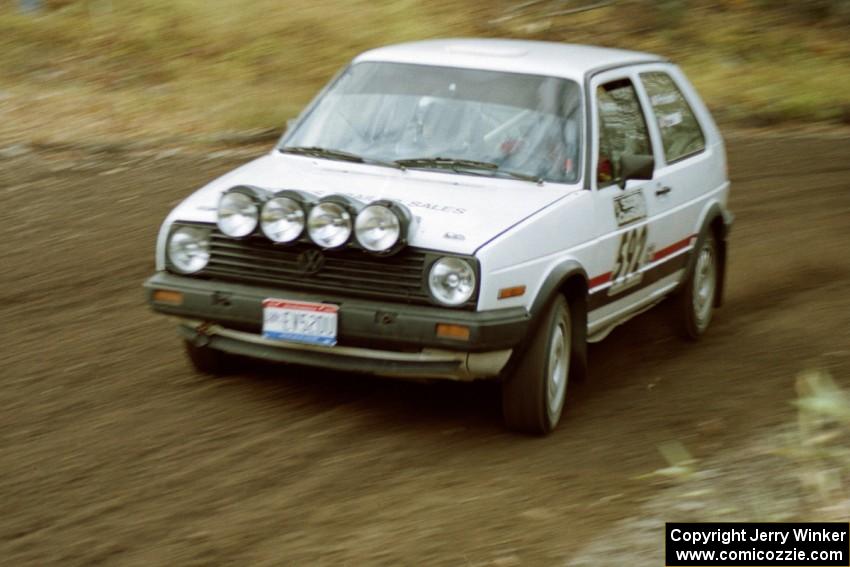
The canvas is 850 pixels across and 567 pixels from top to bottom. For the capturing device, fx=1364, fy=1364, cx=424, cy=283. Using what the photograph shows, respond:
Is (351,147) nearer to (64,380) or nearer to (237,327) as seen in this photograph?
(237,327)

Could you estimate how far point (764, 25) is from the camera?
67.6ft

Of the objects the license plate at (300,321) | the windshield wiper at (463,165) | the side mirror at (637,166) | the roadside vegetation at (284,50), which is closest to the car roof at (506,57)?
the side mirror at (637,166)

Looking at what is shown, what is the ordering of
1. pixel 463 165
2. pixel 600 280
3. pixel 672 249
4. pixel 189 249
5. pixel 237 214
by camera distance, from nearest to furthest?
pixel 237 214, pixel 189 249, pixel 463 165, pixel 600 280, pixel 672 249

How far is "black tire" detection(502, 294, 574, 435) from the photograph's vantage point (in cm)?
623

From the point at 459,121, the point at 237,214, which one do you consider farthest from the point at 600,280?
the point at 237,214

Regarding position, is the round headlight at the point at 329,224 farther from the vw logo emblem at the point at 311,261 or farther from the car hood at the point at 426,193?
the car hood at the point at 426,193

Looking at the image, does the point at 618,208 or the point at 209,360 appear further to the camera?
the point at 618,208

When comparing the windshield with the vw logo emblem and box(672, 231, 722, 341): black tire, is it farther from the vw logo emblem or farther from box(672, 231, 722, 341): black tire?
box(672, 231, 722, 341): black tire

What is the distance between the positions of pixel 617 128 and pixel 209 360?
2.50 meters

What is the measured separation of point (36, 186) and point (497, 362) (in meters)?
6.57

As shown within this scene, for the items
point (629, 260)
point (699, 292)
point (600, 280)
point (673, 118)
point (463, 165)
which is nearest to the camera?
point (463, 165)

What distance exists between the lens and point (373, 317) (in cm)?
598

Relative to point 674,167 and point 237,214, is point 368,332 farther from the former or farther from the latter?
point 674,167

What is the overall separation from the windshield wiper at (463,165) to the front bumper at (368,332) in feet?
3.12
